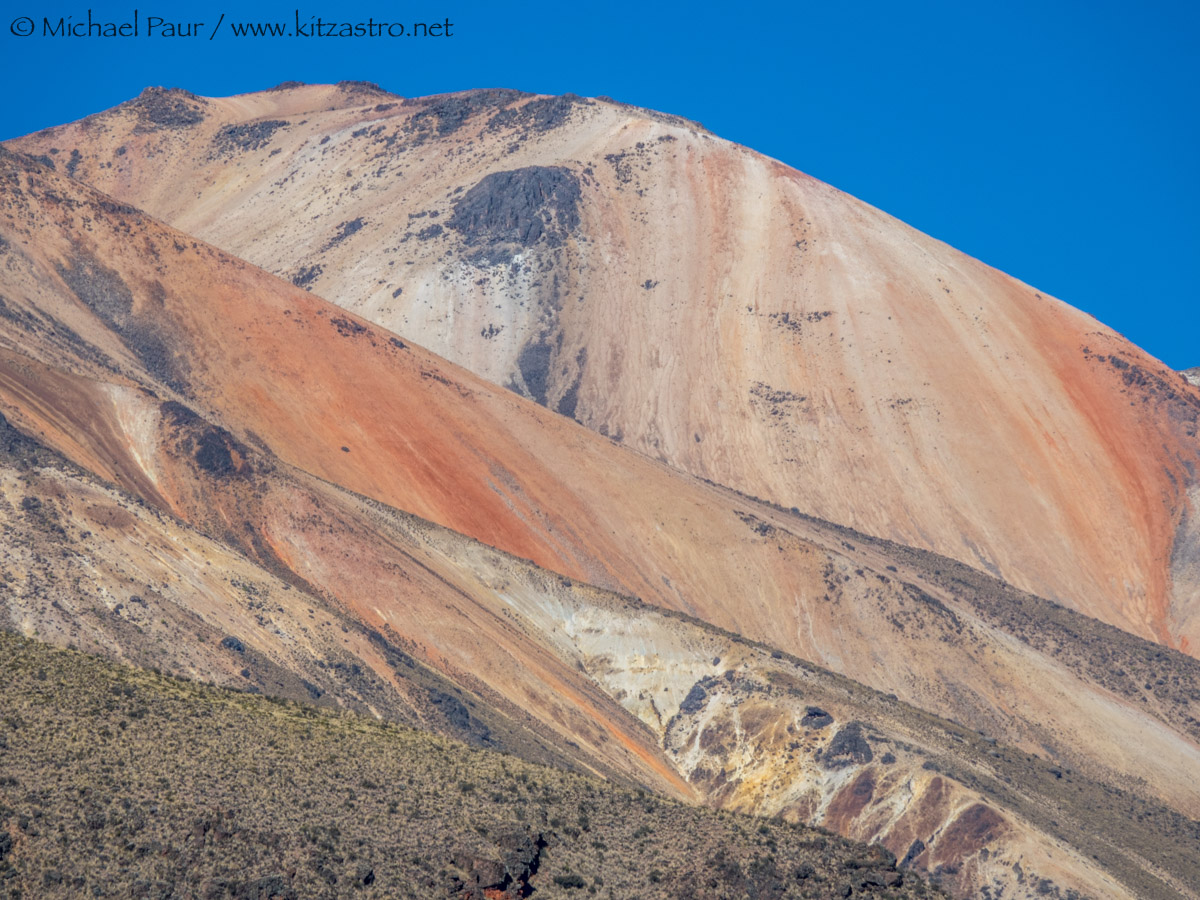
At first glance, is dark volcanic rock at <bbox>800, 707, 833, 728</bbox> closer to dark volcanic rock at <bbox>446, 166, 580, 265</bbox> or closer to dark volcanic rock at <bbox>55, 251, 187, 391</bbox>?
dark volcanic rock at <bbox>55, 251, 187, 391</bbox>

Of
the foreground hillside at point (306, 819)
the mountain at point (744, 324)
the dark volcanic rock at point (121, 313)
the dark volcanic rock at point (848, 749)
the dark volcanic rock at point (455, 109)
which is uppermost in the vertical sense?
the dark volcanic rock at point (455, 109)

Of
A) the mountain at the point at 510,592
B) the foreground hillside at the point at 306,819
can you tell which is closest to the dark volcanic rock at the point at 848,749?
the mountain at the point at 510,592

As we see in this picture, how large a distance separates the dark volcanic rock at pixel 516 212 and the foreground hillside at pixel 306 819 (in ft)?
252

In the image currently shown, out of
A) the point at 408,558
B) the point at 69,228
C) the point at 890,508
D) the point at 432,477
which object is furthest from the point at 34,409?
the point at 890,508

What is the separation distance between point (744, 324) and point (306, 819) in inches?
2923

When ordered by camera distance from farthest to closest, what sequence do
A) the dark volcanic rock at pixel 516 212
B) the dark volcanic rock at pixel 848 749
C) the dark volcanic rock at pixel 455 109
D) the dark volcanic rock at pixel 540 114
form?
1. the dark volcanic rock at pixel 455 109
2. the dark volcanic rock at pixel 540 114
3. the dark volcanic rock at pixel 516 212
4. the dark volcanic rock at pixel 848 749

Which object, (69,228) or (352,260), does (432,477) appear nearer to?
(69,228)

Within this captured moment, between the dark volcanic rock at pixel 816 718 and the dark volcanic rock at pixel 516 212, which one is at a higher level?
the dark volcanic rock at pixel 516 212

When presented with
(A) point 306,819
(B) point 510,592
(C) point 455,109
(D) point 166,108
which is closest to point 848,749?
(B) point 510,592

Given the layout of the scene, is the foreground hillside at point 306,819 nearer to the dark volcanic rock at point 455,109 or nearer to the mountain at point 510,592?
the mountain at point 510,592

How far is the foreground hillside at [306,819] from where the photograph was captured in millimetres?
23359

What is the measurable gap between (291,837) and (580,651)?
29.2 meters

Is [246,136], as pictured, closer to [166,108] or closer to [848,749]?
[166,108]

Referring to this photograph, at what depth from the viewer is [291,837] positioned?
81.7ft
